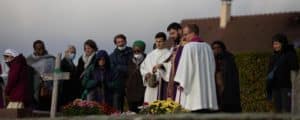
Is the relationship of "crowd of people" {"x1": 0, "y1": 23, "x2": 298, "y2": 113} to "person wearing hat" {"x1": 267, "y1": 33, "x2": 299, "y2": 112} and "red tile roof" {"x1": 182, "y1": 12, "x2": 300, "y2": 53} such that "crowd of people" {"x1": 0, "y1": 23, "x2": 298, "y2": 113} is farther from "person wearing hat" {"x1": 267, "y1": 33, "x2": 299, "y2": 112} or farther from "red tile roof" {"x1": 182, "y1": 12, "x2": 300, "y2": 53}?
"red tile roof" {"x1": 182, "y1": 12, "x2": 300, "y2": 53}

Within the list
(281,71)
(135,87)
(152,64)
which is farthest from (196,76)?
(135,87)

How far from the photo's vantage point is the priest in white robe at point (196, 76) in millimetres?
15227

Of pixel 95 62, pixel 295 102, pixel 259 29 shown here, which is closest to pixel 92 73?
pixel 95 62

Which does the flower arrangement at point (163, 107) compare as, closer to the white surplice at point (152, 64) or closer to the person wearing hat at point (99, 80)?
the white surplice at point (152, 64)

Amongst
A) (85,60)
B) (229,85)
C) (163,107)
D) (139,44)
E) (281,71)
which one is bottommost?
(163,107)

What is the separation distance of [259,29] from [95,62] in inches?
→ 811

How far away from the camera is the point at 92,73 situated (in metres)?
17.9

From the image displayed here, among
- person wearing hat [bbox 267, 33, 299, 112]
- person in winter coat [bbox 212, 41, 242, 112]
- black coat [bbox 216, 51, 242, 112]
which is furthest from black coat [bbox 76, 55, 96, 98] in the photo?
person wearing hat [bbox 267, 33, 299, 112]

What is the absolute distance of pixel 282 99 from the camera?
53.4ft

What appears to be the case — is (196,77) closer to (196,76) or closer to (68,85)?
(196,76)

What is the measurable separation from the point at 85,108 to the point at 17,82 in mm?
1487

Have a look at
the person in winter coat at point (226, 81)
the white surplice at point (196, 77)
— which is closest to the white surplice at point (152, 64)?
the person in winter coat at point (226, 81)

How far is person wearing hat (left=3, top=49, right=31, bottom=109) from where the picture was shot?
1712 cm

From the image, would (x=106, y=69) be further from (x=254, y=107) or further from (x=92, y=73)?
(x=254, y=107)
